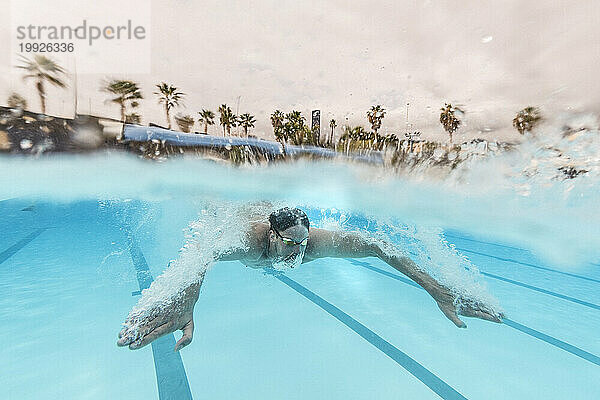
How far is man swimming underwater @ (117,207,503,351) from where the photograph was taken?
6.12 ft

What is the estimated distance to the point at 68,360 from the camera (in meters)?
2.42

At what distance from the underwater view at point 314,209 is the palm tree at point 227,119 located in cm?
1848

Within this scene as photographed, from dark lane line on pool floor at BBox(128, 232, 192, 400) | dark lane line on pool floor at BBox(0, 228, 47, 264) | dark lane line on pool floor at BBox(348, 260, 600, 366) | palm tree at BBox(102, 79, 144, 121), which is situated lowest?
dark lane line on pool floor at BBox(0, 228, 47, 264)

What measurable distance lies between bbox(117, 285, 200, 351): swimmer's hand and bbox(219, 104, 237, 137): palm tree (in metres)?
33.8

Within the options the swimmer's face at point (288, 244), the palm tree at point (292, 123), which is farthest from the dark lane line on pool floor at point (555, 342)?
the palm tree at point (292, 123)

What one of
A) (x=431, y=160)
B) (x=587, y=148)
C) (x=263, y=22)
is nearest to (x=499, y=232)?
(x=431, y=160)

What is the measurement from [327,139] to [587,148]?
8.43 meters

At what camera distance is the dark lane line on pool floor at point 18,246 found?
5284mm

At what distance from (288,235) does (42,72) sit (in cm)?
1920

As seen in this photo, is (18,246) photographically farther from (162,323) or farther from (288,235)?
(288,235)

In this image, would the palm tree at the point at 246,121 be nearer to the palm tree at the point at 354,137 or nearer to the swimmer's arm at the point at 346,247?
the palm tree at the point at 354,137

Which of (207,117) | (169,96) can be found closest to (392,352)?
(207,117)

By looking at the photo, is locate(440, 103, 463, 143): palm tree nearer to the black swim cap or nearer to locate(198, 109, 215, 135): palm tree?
the black swim cap

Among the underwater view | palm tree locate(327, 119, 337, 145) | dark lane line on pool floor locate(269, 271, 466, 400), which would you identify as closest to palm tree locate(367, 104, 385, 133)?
palm tree locate(327, 119, 337, 145)
